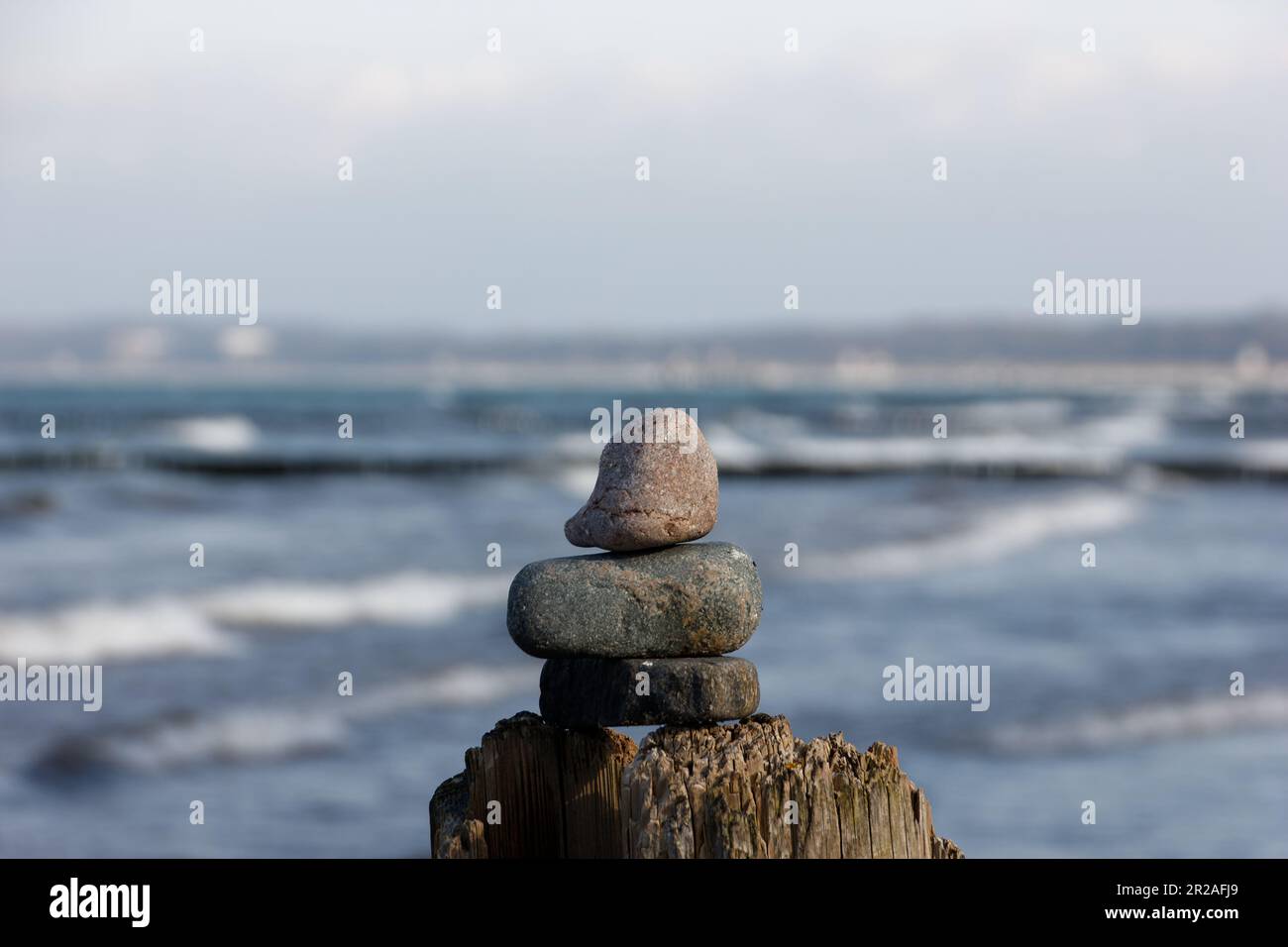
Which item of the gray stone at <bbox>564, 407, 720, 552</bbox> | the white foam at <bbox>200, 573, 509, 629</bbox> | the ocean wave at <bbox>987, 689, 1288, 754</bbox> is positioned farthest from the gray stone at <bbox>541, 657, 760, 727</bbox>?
the white foam at <bbox>200, 573, 509, 629</bbox>

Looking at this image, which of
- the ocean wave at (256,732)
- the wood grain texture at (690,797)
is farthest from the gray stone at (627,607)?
the ocean wave at (256,732)

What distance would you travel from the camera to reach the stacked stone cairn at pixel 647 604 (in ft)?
18.4

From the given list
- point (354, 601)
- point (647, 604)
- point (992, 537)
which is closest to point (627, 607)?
point (647, 604)

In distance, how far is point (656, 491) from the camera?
5.83 metres

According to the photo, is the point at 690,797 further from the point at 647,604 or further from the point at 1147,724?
the point at 1147,724

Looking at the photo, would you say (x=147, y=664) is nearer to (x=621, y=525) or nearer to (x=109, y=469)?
(x=621, y=525)

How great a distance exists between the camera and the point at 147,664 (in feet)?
55.1

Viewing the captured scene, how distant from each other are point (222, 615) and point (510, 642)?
372 centimetres

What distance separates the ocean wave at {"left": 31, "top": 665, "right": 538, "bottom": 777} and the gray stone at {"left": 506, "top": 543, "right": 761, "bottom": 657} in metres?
8.51

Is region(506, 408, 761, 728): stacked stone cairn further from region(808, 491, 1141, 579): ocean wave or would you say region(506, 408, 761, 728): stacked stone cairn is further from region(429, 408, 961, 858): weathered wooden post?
region(808, 491, 1141, 579): ocean wave

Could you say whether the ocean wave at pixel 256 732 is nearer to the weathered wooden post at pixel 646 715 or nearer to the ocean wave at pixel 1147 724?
the ocean wave at pixel 1147 724

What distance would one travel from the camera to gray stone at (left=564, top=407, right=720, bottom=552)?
584 cm

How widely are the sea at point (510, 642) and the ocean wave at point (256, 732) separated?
4 cm
